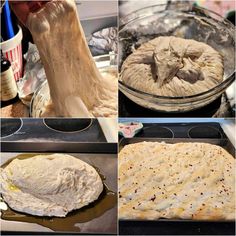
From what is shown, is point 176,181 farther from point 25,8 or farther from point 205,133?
point 25,8

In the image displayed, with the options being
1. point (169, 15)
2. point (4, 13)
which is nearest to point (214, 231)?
point (169, 15)

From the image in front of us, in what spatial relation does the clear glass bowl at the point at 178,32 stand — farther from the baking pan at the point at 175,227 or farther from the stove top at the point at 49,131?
the baking pan at the point at 175,227

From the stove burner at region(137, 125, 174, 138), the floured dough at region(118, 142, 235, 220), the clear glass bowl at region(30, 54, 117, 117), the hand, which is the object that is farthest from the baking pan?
the hand

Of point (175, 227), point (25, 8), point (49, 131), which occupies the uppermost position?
point (25, 8)

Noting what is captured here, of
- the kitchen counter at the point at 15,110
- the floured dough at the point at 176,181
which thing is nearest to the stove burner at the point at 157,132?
the floured dough at the point at 176,181

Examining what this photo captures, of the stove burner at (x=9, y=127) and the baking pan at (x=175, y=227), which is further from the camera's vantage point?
the stove burner at (x=9, y=127)

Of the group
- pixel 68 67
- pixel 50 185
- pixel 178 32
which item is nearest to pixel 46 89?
pixel 68 67
